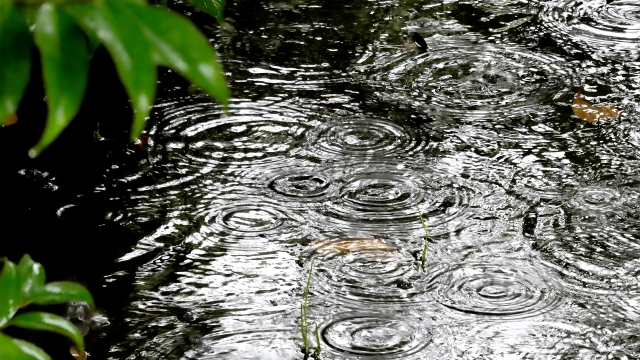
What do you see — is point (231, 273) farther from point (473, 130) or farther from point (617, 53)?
point (617, 53)

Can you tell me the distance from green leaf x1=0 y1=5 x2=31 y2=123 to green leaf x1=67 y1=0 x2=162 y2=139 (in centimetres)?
7

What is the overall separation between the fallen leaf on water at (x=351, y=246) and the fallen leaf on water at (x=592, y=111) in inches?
46.9

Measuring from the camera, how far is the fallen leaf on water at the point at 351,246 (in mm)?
2688

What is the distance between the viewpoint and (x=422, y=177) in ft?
10.2

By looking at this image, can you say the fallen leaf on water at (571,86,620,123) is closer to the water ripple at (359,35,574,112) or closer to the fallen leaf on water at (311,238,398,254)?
the water ripple at (359,35,574,112)

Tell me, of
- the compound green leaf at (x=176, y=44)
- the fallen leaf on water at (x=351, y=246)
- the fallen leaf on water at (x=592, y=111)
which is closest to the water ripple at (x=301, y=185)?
the fallen leaf on water at (x=351, y=246)

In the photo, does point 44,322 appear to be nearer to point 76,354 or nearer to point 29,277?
point 29,277

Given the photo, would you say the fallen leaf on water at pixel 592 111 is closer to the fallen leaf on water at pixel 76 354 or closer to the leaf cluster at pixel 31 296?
the fallen leaf on water at pixel 76 354

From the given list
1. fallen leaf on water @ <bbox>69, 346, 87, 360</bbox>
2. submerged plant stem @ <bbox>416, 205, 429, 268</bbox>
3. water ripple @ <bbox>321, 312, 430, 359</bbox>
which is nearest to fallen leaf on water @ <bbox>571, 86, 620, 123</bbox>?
submerged plant stem @ <bbox>416, 205, 429, 268</bbox>

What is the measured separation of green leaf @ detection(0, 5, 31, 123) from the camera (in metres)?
0.82

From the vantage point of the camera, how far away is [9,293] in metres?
1.00

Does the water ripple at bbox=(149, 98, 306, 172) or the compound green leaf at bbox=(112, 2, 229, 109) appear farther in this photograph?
the water ripple at bbox=(149, 98, 306, 172)

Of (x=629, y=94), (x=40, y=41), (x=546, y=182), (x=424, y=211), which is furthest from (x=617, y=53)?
(x=40, y=41)

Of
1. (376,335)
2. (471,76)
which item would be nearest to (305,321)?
(376,335)
